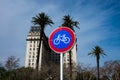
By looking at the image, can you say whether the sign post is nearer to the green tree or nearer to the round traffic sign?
the round traffic sign

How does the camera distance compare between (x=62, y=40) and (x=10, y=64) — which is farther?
(x=10, y=64)

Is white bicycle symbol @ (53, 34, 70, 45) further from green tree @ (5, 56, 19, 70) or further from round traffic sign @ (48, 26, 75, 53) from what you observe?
green tree @ (5, 56, 19, 70)

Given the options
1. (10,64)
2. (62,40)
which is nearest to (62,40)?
(62,40)

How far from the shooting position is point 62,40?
5.62 metres

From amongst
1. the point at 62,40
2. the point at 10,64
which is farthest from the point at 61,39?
the point at 10,64

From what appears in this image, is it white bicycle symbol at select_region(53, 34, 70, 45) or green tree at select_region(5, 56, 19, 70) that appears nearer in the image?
white bicycle symbol at select_region(53, 34, 70, 45)

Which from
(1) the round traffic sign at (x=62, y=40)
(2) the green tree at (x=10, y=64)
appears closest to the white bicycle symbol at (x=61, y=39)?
(1) the round traffic sign at (x=62, y=40)

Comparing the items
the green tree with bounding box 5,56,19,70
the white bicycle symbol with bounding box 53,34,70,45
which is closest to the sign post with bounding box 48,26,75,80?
the white bicycle symbol with bounding box 53,34,70,45

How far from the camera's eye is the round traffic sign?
559cm

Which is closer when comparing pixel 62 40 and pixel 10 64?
pixel 62 40

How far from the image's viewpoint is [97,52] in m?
59.7

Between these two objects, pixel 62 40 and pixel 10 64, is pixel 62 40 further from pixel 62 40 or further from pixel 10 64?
pixel 10 64

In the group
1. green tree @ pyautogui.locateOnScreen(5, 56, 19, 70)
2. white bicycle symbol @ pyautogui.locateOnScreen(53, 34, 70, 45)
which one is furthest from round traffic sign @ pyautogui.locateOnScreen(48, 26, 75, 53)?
green tree @ pyautogui.locateOnScreen(5, 56, 19, 70)

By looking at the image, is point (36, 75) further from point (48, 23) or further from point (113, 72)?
point (113, 72)
